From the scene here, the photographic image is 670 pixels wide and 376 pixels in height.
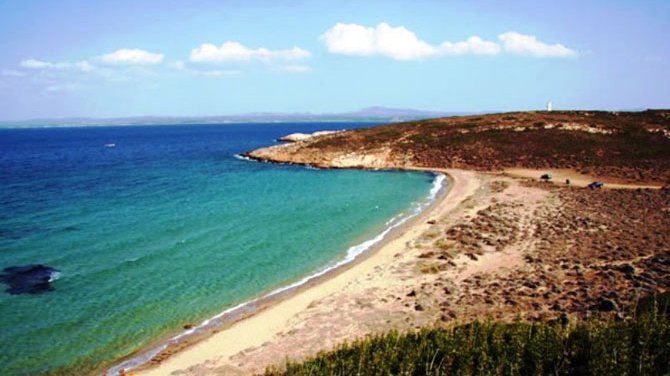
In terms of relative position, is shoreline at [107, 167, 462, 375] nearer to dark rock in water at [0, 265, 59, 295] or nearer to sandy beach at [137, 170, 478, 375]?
sandy beach at [137, 170, 478, 375]

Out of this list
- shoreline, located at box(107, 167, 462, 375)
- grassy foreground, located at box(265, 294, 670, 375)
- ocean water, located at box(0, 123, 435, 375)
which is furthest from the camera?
ocean water, located at box(0, 123, 435, 375)

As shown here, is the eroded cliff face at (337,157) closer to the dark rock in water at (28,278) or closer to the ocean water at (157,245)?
the ocean water at (157,245)

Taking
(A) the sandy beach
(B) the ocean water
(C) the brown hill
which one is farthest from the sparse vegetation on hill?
(A) the sandy beach

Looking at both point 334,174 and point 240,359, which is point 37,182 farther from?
point 240,359

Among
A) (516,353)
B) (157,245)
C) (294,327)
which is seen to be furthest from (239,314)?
(516,353)

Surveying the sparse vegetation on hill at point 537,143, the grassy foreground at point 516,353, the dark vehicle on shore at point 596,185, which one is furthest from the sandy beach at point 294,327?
the sparse vegetation on hill at point 537,143

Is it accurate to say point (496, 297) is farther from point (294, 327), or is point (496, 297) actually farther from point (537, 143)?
point (537, 143)

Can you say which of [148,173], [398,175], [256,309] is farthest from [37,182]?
[256,309]
